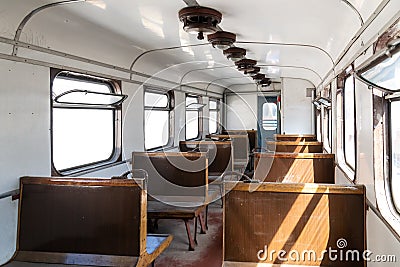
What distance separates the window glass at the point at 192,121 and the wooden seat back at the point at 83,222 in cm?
450

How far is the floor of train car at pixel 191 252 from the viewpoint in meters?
3.04

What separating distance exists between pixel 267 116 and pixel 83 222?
24.0 feet

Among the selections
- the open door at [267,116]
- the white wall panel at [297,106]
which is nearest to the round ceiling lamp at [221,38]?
the white wall panel at [297,106]

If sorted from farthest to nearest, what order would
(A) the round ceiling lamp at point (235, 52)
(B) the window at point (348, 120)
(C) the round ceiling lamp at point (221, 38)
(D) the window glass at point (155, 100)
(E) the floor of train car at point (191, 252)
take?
(D) the window glass at point (155, 100) < (A) the round ceiling lamp at point (235, 52) < (B) the window at point (348, 120) < (C) the round ceiling lamp at point (221, 38) < (E) the floor of train car at point (191, 252)

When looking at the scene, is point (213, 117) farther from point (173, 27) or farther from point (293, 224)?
point (293, 224)

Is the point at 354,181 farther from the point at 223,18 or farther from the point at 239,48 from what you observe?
the point at 239,48

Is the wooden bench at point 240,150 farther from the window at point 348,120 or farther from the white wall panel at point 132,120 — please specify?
the window at point 348,120

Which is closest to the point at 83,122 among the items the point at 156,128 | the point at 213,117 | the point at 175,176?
the point at 175,176

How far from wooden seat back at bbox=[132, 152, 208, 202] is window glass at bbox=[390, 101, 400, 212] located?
1.90 m

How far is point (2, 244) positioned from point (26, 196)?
13.2 inches

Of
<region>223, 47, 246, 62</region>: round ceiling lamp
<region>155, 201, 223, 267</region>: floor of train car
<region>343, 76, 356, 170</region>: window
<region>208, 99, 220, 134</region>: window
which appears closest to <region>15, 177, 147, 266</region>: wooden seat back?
<region>155, 201, 223, 267</region>: floor of train car

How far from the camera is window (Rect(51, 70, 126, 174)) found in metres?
3.06

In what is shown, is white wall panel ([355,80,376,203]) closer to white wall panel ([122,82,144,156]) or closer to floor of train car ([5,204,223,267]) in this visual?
floor of train car ([5,204,223,267])

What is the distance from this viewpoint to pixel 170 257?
3.16 metres
